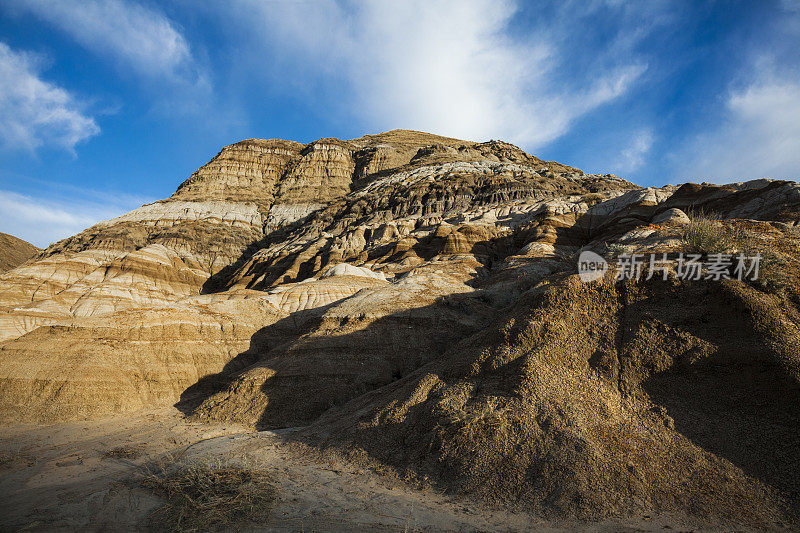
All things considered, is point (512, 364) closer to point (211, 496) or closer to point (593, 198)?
point (211, 496)

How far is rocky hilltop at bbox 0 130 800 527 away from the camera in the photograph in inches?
222

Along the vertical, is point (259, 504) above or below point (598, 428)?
below

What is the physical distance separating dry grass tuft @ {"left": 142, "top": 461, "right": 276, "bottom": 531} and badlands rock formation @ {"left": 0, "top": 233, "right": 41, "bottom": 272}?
277 ft

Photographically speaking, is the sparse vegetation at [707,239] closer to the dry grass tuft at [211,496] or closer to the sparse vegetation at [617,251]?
the sparse vegetation at [617,251]

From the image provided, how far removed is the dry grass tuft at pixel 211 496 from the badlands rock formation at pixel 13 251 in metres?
84.4

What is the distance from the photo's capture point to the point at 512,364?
25.3ft

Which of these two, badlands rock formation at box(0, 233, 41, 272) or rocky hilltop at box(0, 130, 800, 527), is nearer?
rocky hilltop at box(0, 130, 800, 527)

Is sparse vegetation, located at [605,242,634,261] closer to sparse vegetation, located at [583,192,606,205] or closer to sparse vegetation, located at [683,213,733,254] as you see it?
sparse vegetation, located at [683,213,733,254]

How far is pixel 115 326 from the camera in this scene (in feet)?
58.4

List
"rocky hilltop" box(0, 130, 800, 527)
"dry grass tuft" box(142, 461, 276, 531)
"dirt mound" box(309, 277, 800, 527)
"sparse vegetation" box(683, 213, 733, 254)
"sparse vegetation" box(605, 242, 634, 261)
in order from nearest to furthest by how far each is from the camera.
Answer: "dry grass tuft" box(142, 461, 276, 531) → "dirt mound" box(309, 277, 800, 527) → "rocky hilltop" box(0, 130, 800, 527) → "sparse vegetation" box(683, 213, 733, 254) → "sparse vegetation" box(605, 242, 634, 261)

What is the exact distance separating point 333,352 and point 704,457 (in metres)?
11.8

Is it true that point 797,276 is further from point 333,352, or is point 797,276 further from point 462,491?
point 333,352

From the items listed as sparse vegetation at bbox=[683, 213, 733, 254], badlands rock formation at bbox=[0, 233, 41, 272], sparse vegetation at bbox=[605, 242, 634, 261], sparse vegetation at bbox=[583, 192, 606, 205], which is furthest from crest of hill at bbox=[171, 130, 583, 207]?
sparse vegetation at bbox=[683, 213, 733, 254]

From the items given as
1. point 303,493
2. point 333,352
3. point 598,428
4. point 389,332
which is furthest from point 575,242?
point 303,493
